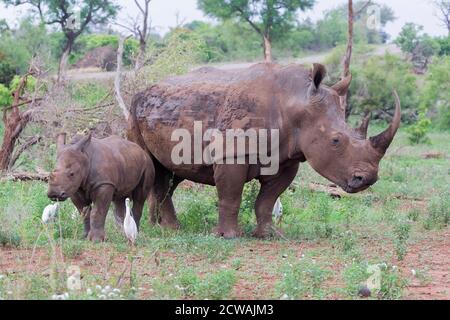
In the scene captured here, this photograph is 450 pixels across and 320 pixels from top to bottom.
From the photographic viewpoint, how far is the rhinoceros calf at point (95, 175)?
831cm

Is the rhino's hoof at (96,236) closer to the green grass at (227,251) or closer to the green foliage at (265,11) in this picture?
the green grass at (227,251)

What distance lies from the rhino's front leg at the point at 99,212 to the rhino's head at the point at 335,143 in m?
2.08

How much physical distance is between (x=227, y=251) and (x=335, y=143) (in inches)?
67.5

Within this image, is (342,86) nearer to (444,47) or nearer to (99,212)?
(99,212)

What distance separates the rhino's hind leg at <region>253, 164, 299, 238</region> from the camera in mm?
9555

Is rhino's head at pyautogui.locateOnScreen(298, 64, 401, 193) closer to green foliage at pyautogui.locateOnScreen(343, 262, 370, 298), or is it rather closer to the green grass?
the green grass

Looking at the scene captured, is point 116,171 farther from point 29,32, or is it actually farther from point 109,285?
point 29,32

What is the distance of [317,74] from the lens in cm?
906

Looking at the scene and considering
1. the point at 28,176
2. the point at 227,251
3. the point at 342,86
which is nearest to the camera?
the point at 227,251

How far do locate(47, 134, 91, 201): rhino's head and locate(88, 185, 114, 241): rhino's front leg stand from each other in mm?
231

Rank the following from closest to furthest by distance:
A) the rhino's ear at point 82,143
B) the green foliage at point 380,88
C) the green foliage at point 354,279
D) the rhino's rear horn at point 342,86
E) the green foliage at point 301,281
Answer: the green foliage at point 301,281
the green foliage at point 354,279
the rhino's ear at point 82,143
the rhino's rear horn at point 342,86
the green foliage at point 380,88

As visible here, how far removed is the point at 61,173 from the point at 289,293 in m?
3.02

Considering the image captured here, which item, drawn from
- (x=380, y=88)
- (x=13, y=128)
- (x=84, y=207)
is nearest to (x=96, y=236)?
(x=84, y=207)

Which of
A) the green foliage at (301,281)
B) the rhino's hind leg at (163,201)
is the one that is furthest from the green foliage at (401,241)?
the rhino's hind leg at (163,201)
